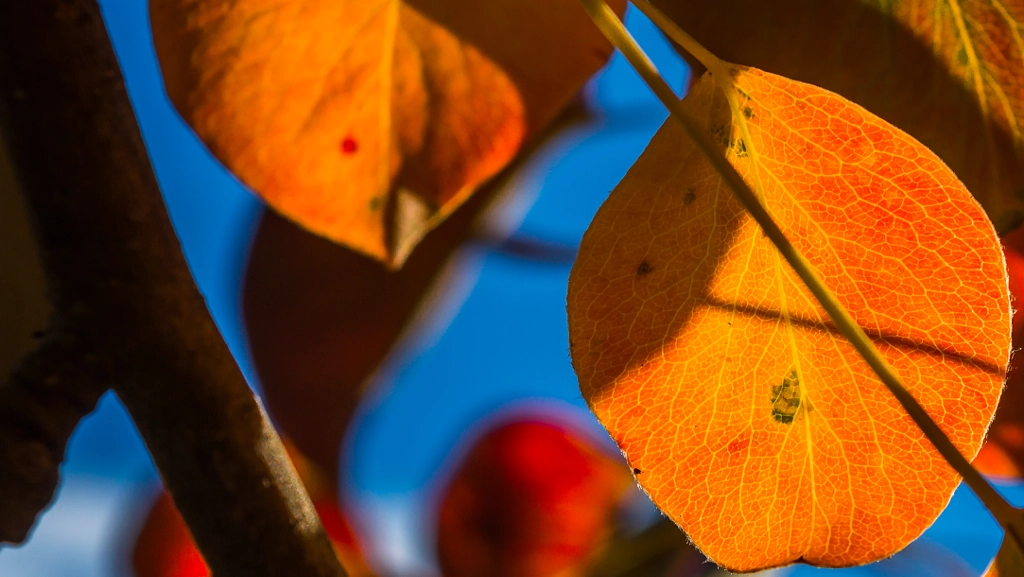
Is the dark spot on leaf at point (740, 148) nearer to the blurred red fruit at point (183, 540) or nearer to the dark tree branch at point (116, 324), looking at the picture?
the dark tree branch at point (116, 324)

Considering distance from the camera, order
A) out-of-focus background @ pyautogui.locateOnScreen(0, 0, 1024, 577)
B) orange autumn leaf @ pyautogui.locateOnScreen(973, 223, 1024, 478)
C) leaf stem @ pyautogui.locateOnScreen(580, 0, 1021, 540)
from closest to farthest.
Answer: leaf stem @ pyautogui.locateOnScreen(580, 0, 1021, 540) → orange autumn leaf @ pyautogui.locateOnScreen(973, 223, 1024, 478) → out-of-focus background @ pyautogui.locateOnScreen(0, 0, 1024, 577)

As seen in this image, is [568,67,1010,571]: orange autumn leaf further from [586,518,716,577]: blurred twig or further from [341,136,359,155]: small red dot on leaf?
[586,518,716,577]: blurred twig

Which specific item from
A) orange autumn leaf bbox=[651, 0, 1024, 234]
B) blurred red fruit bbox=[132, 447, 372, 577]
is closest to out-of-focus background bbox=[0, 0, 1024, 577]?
blurred red fruit bbox=[132, 447, 372, 577]

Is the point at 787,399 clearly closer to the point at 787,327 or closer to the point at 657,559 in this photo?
the point at 787,327

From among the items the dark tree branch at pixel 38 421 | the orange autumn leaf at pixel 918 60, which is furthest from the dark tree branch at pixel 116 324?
the orange autumn leaf at pixel 918 60

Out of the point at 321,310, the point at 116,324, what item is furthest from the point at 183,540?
the point at 116,324

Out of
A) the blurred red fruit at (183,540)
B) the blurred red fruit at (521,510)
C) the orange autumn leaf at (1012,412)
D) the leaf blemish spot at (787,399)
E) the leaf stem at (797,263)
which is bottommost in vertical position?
the blurred red fruit at (183,540)
